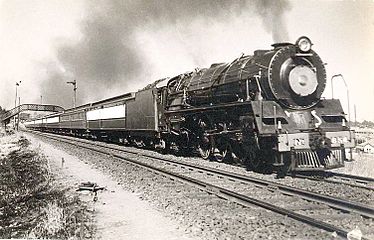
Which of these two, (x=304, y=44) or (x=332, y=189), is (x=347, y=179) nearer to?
(x=332, y=189)

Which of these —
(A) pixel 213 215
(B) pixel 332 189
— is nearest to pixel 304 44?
(B) pixel 332 189

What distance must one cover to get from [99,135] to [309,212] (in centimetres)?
1596

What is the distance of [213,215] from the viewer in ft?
12.7

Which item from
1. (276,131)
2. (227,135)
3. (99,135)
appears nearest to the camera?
(276,131)

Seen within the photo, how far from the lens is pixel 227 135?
715cm

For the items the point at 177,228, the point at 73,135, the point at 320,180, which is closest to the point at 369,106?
the point at 320,180

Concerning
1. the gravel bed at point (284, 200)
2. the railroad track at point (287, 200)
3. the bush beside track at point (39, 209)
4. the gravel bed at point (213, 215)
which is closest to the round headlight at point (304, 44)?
the railroad track at point (287, 200)

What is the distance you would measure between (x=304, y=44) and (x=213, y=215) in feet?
12.2

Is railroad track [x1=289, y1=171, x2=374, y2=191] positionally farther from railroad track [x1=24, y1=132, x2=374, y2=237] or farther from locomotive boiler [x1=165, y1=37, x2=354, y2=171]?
railroad track [x1=24, y1=132, x2=374, y2=237]

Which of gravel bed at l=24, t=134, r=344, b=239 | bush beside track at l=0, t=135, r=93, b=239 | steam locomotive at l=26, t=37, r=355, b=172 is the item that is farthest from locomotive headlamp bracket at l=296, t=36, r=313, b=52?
bush beside track at l=0, t=135, r=93, b=239

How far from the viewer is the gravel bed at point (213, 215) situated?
10.5 feet

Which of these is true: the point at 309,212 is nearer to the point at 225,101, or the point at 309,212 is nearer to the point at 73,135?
the point at 225,101

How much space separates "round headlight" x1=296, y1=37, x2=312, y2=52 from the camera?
615cm

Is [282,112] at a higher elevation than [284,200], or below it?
higher
